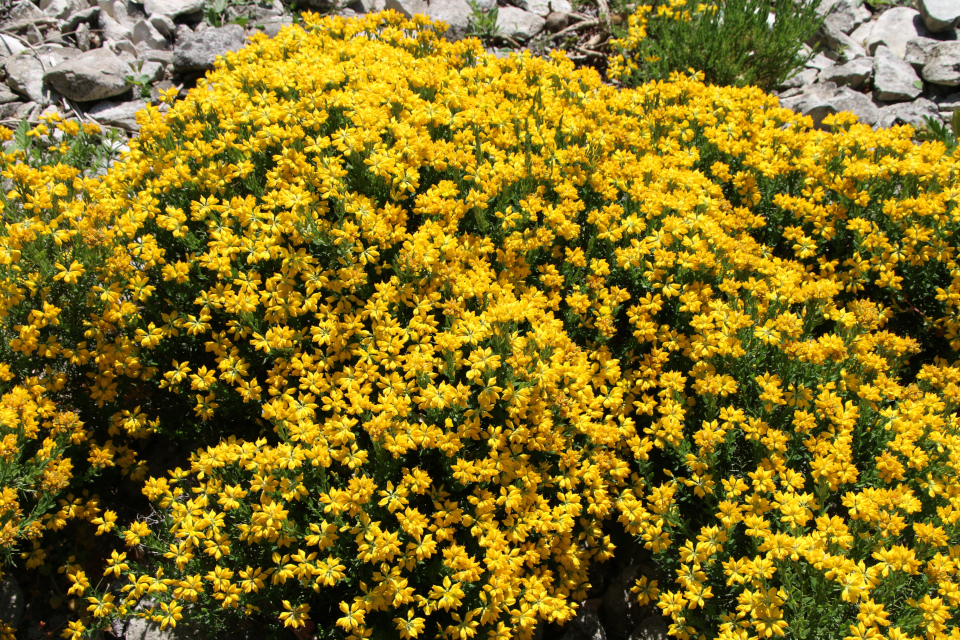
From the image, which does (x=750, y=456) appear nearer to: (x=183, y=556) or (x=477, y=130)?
(x=477, y=130)

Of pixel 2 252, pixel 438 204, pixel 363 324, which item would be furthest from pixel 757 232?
pixel 2 252

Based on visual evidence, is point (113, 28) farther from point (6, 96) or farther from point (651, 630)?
point (651, 630)

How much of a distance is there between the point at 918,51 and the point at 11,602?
9.26 m

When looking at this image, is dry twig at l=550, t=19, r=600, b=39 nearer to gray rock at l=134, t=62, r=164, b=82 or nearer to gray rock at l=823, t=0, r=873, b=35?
gray rock at l=823, t=0, r=873, b=35

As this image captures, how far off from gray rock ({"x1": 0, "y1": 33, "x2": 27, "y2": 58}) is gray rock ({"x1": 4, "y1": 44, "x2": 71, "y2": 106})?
69 millimetres

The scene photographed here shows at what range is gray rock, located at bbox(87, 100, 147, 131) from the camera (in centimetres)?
540

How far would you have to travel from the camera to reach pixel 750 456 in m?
3.48

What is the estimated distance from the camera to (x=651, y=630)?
3.40 metres

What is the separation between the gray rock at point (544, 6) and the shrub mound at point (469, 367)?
3707mm

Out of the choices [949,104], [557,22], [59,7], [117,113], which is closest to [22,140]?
[117,113]

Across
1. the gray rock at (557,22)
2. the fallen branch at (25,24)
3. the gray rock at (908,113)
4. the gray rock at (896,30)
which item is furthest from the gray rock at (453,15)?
the gray rock at (896,30)

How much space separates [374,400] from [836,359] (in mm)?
2536

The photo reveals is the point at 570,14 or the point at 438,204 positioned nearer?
the point at 438,204

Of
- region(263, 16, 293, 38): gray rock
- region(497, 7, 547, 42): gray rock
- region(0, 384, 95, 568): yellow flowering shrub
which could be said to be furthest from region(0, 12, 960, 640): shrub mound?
region(497, 7, 547, 42): gray rock
